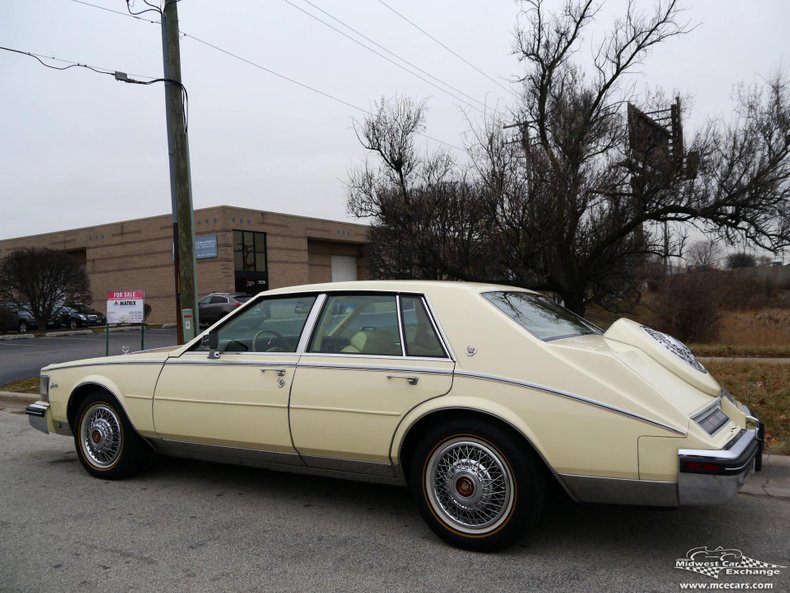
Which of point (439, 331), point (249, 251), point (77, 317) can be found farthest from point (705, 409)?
point (77, 317)

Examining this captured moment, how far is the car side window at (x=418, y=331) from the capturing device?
3730 mm

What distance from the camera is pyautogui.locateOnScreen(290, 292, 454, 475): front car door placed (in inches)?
144

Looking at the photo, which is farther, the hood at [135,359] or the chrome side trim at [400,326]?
the hood at [135,359]

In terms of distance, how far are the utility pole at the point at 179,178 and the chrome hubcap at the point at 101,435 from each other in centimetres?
386

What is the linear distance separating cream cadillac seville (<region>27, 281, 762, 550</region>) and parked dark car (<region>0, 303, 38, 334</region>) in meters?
30.7

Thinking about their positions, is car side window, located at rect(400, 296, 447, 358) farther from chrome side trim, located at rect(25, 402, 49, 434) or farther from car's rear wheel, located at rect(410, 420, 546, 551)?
chrome side trim, located at rect(25, 402, 49, 434)

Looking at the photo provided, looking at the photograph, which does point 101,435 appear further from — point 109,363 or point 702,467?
point 702,467

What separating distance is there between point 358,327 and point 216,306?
83.2 feet

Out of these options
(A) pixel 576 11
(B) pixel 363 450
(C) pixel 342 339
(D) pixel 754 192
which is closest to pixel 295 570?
(B) pixel 363 450

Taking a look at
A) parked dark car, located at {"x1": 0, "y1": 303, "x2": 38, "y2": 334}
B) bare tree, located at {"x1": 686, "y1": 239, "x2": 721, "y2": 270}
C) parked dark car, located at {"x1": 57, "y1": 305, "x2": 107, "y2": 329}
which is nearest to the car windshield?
bare tree, located at {"x1": 686, "y1": 239, "x2": 721, "y2": 270}

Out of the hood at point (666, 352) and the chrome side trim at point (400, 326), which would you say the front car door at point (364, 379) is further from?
the hood at point (666, 352)

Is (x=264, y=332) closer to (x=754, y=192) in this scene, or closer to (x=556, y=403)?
(x=556, y=403)

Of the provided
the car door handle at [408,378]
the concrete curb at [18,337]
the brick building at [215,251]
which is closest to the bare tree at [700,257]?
the car door handle at [408,378]

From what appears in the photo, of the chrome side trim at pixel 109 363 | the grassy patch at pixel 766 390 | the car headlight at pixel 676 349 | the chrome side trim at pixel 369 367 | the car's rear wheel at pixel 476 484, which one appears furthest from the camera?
the grassy patch at pixel 766 390
